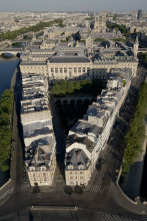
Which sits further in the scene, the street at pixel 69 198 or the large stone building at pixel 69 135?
the large stone building at pixel 69 135

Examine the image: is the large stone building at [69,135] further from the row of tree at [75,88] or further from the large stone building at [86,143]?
the row of tree at [75,88]

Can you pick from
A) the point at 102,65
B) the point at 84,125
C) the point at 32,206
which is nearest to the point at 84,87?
the point at 102,65

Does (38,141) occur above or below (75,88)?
below

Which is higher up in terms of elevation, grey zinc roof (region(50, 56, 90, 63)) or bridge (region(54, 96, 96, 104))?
grey zinc roof (region(50, 56, 90, 63))

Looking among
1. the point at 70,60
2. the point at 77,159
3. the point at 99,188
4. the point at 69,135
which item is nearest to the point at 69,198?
the point at 99,188

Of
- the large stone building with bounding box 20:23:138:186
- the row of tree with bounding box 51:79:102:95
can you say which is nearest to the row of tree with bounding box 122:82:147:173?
the large stone building with bounding box 20:23:138:186

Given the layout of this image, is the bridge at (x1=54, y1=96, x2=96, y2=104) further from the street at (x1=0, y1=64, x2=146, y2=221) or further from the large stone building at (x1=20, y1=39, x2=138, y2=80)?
the street at (x1=0, y1=64, x2=146, y2=221)

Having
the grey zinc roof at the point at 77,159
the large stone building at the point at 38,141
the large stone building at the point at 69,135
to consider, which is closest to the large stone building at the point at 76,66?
the large stone building at the point at 69,135

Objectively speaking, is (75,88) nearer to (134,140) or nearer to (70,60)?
(70,60)
